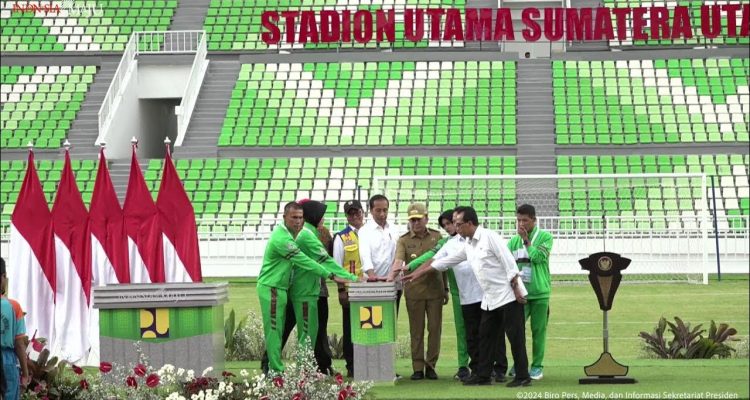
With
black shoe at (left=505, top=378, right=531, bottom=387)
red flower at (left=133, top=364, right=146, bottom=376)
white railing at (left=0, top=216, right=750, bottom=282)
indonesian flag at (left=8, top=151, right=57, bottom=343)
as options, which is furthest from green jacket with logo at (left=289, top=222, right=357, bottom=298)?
white railing at (left=0, top=216, right=750, bottom=282)

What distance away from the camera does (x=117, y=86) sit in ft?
132

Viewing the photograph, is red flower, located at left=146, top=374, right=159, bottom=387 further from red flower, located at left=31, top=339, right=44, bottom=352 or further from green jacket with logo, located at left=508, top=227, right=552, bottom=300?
green jacket with logo, located at left=508, top=227, right=552, bottom=300

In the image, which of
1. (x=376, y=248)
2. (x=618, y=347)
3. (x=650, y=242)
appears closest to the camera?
(x=376, y=248)

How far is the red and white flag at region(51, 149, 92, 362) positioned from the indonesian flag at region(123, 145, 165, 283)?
1.68 ft

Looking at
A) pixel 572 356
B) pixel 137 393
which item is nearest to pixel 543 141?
pixel 572 356

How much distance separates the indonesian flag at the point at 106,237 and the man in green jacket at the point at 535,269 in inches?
203

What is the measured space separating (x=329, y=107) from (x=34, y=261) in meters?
25.2

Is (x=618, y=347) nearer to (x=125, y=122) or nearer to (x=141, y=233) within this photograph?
(x=141, y=233)

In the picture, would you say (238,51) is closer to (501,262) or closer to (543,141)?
(543,141)

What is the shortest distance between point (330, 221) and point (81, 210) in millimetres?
14715

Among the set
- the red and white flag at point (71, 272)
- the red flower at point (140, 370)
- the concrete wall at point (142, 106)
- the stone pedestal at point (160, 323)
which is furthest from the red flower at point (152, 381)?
the concrete wall at point (142, 106)

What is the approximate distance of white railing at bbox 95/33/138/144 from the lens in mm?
38812

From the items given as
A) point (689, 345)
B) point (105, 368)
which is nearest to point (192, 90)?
point (689, 345)

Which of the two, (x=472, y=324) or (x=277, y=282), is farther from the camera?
(x=472, y=324)
